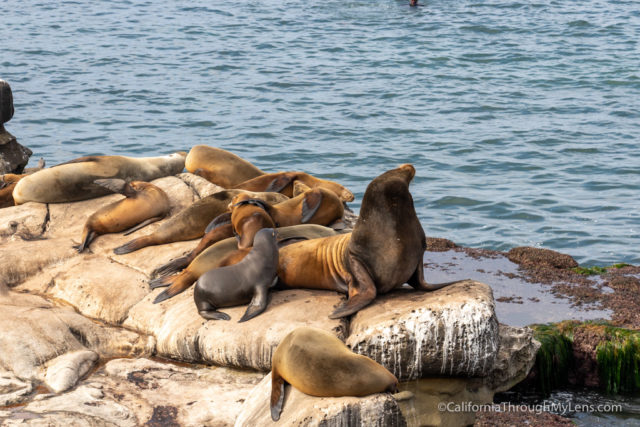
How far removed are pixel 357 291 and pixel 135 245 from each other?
253 centimetres

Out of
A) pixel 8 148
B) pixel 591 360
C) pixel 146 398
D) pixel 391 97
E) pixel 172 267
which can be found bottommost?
pixel 391 97

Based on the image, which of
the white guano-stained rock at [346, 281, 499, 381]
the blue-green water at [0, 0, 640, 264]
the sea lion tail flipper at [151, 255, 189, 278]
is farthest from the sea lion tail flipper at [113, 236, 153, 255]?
the blue-green water at [0, 0, 640, 264]

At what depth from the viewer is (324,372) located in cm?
470

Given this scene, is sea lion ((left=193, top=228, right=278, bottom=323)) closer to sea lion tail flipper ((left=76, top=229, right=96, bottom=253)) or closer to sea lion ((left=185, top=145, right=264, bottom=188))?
sea lion tail flipper ((left=76, top=229, right=96, bottom=253))

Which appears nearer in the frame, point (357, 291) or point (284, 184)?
point (357, 291)

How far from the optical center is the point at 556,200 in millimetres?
13383

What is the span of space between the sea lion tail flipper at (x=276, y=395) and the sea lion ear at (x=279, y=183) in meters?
3.85

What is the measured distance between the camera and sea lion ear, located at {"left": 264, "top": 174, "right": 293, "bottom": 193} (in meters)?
8.65

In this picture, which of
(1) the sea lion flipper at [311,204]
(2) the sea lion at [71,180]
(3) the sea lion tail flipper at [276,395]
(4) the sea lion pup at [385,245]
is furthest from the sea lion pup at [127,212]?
(3) the sea lion tail flipper at [276,395]

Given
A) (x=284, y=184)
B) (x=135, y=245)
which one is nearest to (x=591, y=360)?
(x=284, y=184)

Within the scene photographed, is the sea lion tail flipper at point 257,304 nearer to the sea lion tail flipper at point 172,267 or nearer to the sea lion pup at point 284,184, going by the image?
the sea lion tail flipper at point 172,267

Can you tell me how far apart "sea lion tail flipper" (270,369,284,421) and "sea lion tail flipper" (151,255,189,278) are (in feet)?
7.95

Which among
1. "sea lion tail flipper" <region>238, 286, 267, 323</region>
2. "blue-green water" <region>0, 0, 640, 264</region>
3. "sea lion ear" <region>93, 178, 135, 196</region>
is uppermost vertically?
"sea lion ear" <region>93, 178, 135, 196</region>

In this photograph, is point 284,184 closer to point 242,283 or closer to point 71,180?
point 71,180
